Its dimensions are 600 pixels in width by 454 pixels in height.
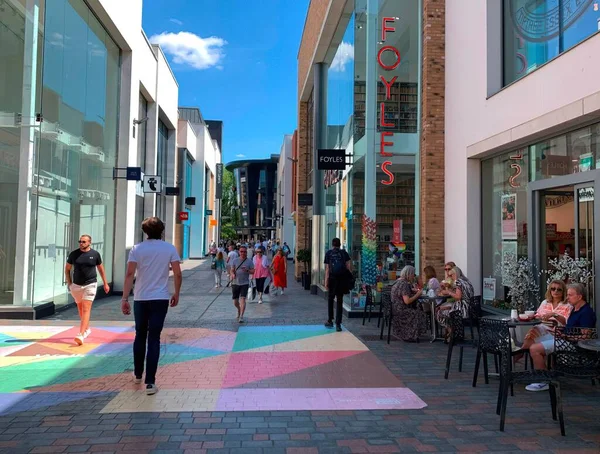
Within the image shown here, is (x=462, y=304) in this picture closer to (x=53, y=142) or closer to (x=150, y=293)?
(x=150, y=293)

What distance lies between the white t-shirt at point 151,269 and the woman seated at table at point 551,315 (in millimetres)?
4241

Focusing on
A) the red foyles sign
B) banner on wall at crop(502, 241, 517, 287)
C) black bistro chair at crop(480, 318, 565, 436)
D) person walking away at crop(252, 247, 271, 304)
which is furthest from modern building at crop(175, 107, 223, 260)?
black bistro chair at crop(480, 318, 565, 436)

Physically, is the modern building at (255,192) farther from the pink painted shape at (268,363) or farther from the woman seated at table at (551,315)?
the woman seated at table at (551,315)

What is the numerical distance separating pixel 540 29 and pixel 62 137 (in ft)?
33.7

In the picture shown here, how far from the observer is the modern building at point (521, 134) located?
6734mm

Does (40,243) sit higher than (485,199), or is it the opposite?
(485,199)

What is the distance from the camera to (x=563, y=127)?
23.1 feet

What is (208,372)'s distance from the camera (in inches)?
241

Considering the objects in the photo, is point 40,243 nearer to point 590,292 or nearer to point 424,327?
point 424,327

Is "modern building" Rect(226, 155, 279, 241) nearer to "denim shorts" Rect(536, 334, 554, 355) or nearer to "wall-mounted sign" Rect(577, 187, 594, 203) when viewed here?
"wall-mounted sign" Rect(577, 187, 594, 203)

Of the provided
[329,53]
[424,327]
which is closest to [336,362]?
[424,327]

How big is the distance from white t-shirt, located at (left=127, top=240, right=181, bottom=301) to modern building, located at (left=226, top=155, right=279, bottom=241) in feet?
258

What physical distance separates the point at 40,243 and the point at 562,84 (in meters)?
10.2

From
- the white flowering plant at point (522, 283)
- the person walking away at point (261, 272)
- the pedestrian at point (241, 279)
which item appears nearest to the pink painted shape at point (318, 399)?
the white flowering plant at point (522, 283)
